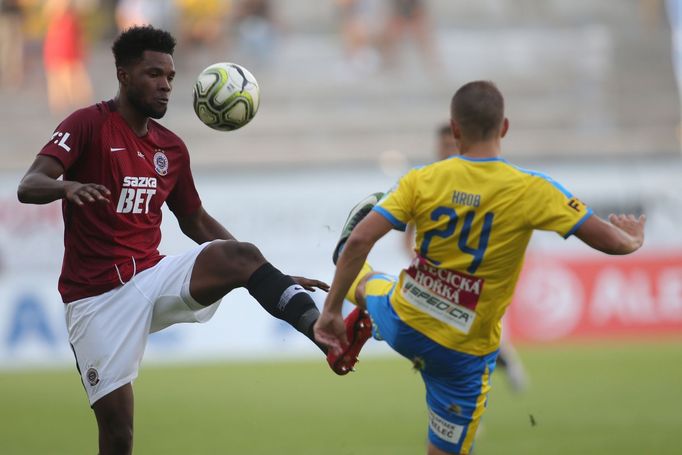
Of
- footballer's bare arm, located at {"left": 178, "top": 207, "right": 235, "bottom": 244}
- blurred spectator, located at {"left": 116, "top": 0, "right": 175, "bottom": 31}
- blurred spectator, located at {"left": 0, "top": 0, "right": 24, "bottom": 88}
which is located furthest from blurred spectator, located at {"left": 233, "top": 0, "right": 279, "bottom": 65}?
footballer's bare arm, located at {"left": 178, "top": 207, "right": 235, "bottom": 244}

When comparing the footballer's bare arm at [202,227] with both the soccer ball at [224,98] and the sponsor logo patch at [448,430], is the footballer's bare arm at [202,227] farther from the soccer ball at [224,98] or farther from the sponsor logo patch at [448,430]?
the sponsor logo patch at [448,430]

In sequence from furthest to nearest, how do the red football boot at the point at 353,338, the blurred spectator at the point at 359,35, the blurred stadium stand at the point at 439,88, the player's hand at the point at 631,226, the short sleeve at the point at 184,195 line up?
the blurred spectator at the point at 359,35 → the blurred stadium stand at the point at 439,88 → the short sleeve at the point at 184,195 → the red football boot at the point at 353,338 → the player's hand at the point at 631,226

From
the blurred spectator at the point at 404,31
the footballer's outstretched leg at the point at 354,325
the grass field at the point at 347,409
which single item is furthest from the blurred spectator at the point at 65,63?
the footballer's outstretched leg at the point at 354,325

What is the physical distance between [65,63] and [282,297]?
50.7 ft

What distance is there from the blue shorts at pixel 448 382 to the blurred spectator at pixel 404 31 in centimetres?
1648

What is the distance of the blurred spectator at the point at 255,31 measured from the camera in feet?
68.8

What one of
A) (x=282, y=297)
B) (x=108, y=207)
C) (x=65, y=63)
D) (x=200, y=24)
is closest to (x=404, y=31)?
(x=200, y=24)

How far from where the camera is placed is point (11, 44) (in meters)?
20.9

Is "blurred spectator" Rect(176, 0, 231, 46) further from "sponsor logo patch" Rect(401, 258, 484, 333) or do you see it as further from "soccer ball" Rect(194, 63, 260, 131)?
"sponsor logo patch" Rect(401, 258, 484, 333)

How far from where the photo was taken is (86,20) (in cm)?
2114

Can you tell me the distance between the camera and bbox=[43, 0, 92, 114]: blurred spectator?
20281 mm

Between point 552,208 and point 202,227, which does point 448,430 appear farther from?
point 202,227

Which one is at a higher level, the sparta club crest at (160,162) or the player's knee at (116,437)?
the sparta club crest at (160,162)

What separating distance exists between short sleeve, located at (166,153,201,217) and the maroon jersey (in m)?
0.25
